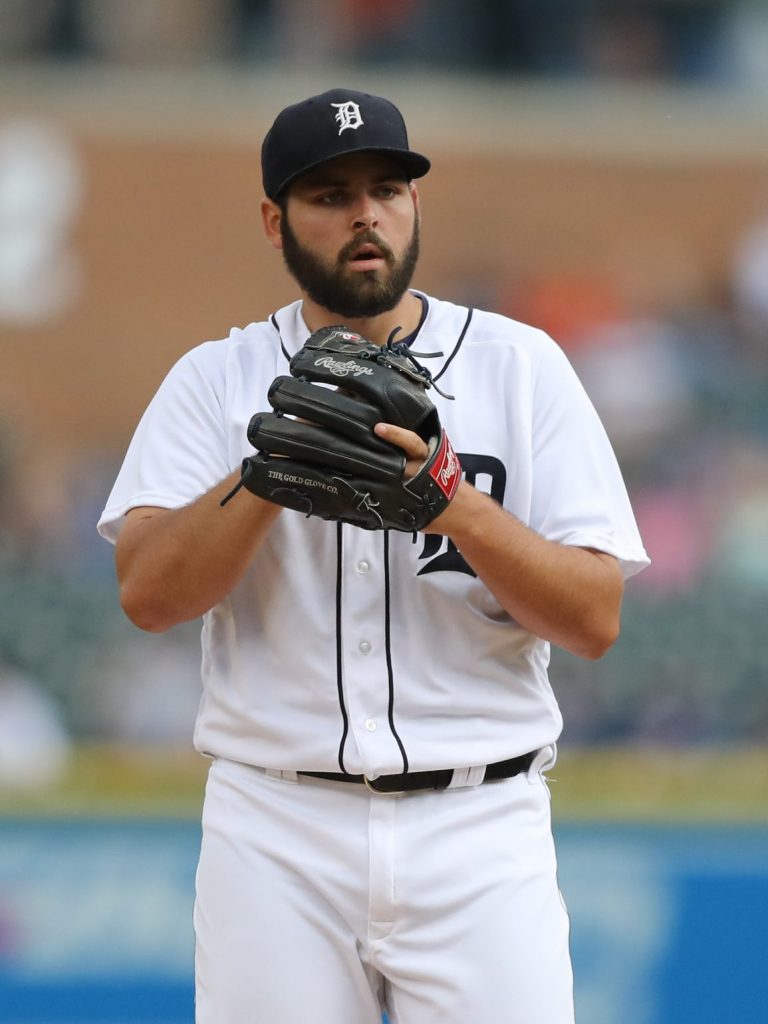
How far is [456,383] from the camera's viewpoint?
239 cm

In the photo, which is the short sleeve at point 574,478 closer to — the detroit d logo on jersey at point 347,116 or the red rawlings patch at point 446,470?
the red rawlings patch at point 446,470

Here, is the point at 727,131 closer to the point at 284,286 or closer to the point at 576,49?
the point at 576,49

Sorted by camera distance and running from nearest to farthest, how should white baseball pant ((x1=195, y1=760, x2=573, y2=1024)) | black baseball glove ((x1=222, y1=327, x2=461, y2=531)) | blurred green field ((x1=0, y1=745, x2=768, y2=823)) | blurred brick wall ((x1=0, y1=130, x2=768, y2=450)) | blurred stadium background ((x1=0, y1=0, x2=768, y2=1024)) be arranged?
1. black baseball glove ((x1=222, y1=327, x2=461, y2=531))
2. white baseball pant ((x1=195, y1=760, x2=573, y2=1024))
3. blurred green field ((x1=0, y1=745, x2=768, y2=823))
4. blurred stadium background ((x1=0, y1=0, x2=768, y2=1024))
5. blurred brick wall ((x1=0, y1=130, x2=768, y2=450))

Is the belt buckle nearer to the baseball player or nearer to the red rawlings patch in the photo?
the baseball player

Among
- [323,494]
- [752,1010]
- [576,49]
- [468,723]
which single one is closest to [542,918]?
[468,723]

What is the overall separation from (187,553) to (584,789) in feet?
8.81

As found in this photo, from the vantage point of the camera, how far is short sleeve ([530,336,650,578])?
2.31 metres

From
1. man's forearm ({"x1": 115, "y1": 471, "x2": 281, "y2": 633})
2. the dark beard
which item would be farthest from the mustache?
man's forearm ({"x1": 115, "y1": 471, "x2": 281, "y2": 633})

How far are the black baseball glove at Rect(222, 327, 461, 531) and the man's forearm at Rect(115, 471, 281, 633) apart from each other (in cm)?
10

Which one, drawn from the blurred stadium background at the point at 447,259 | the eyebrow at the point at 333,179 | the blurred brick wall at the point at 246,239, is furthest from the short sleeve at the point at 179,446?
the blurred brick wall at the point at 246,239

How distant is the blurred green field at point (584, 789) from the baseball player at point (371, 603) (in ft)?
5.81

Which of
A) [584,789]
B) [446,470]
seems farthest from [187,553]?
[584,789]

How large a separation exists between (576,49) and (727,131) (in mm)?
1269

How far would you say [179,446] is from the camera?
2.41 metres
